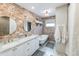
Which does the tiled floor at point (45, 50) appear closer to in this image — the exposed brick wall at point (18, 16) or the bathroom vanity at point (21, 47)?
the bathroom vanity at point (21, 47)

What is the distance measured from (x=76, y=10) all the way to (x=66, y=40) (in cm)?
59

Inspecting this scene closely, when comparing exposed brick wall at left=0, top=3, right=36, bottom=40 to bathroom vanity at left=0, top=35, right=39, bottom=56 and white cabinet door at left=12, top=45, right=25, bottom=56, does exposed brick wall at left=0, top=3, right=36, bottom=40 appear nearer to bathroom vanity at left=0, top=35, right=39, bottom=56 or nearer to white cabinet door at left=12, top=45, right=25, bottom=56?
bathroom vanity at left=0, top=35, right=39, bottom=56

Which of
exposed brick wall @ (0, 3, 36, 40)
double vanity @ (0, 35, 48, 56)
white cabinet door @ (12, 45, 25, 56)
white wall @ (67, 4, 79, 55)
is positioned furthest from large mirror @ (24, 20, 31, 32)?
white wall @ (67, 4, 79, 55)

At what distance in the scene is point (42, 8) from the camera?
169cm

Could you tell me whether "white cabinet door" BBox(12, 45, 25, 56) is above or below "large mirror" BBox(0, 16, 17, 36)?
below

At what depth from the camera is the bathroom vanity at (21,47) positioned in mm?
1448

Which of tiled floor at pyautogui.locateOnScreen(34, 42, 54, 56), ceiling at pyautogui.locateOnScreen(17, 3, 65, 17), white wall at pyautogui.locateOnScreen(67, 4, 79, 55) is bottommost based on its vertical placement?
tiled floor at pyautogui.locateOnScreen(34, 42, 54, 56)

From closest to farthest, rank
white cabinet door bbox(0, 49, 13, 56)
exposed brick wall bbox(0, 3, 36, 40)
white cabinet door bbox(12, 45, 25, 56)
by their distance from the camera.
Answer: white cabinet door bbox(0, 49, 13, 56), white cabinet door bbox(12, 45, 25, 56), exposed brick wall bbox(0, 3, 36, 40)

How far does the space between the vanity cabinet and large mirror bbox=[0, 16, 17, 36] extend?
378 mm

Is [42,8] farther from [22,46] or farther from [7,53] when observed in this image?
[7,53]

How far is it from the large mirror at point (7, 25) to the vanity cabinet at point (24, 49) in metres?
0.38

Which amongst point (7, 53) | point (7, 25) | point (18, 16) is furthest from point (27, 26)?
point (7, 53)

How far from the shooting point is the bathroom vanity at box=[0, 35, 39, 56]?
4.75 ft

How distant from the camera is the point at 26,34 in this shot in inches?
74.4
